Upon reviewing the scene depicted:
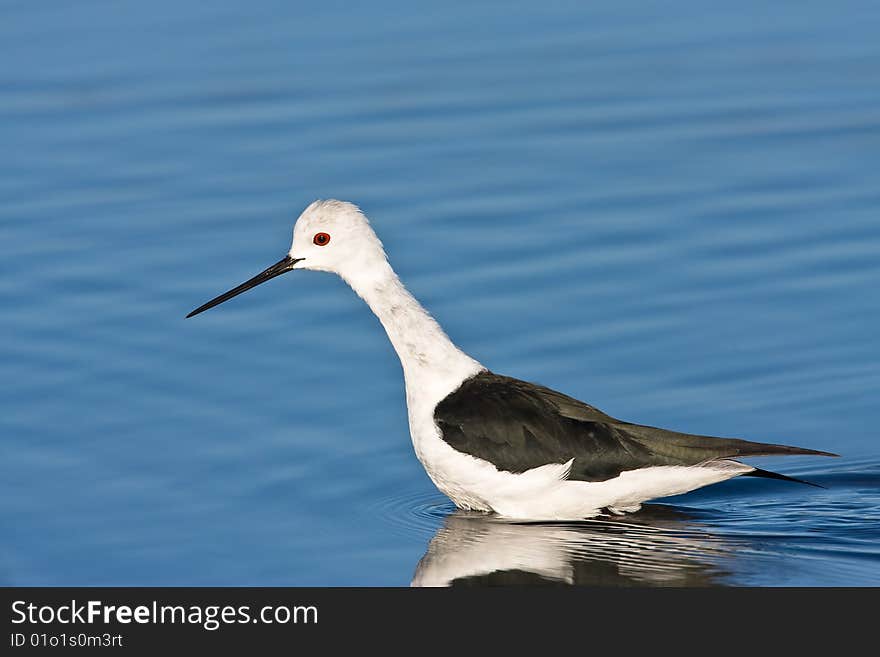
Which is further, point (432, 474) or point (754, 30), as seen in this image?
point (754, 30)

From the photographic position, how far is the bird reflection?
9.08m

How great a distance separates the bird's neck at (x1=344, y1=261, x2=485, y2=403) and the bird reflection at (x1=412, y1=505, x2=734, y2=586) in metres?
0.73

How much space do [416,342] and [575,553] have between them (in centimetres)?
156

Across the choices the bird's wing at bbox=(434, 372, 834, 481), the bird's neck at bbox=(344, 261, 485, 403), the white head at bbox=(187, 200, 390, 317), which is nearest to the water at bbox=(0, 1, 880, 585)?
the bird's wing at bbox=(434, 372, 834, 481)

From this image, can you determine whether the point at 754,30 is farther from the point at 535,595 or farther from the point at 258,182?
the point at 535,595

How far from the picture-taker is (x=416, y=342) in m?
10.2

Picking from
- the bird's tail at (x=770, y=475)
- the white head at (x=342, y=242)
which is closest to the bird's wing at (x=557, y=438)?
the bird's tail at (x=770, y=475)

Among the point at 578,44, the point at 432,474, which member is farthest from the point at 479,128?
the point at 432,474

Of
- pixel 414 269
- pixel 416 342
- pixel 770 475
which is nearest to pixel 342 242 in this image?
pixel 416 342

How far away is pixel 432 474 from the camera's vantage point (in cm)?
995

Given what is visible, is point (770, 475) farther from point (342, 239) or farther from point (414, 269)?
point (414, 269)

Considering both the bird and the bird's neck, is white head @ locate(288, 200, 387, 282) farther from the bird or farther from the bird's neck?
the bird

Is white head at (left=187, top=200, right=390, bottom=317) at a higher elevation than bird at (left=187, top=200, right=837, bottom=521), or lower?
higher

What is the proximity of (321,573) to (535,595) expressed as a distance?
107cm
